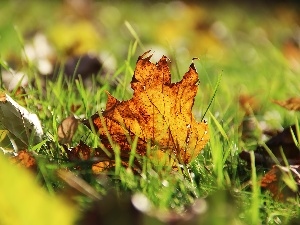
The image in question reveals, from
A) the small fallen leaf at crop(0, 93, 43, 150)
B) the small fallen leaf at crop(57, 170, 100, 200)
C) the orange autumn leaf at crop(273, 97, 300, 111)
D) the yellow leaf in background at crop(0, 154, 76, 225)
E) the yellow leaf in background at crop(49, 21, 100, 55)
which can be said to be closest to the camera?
the yellow leaf in background at crop(0, 154, 76, 225)

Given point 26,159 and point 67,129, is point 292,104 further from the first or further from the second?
point 26,159

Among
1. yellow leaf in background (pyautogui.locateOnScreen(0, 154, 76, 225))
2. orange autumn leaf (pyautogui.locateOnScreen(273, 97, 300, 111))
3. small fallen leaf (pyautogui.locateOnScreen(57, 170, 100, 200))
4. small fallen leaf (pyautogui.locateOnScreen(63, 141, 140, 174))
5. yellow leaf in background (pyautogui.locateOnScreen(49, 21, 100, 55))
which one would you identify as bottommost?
yellow leaf in background (pyautogui.locateOnScreen(49, 21, 100, 55))

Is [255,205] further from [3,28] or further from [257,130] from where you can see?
[3,28]

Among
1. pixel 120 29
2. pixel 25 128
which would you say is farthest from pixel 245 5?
pixel 25 128

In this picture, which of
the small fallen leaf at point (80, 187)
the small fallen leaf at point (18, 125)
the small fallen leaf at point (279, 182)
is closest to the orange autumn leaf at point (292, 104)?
the small fallen leaf at point (279, 182)

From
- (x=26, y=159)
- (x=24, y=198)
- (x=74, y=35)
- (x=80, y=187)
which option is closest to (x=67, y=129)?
(x=26, y=159)

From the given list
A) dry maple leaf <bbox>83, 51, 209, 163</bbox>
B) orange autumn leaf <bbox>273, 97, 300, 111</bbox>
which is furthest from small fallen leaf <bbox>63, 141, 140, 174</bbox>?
orange autumn leaf <bbox>273, 97, 300, 111</bbox>

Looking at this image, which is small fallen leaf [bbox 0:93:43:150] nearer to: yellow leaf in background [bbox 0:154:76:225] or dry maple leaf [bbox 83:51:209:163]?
dry maple leaf [bbox 83:51:209:163]
